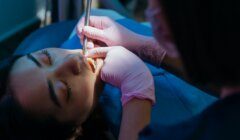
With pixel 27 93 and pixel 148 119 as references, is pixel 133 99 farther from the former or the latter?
pixel 27 93

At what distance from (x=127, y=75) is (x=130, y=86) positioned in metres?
0.03

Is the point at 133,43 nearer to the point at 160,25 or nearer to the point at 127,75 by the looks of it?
the point at 127,75

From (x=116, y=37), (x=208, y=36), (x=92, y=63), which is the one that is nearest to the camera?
(x=208, y=36)

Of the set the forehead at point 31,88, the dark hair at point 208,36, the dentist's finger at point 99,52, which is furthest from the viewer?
the dentist's finger at point 99,52

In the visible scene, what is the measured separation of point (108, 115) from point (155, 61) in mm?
205

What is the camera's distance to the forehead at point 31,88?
0.90m

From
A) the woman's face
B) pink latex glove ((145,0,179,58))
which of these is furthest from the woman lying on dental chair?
pink latex glove ((145,0,179,58))

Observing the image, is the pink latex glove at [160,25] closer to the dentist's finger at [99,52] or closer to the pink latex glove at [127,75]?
the pink latex glove at [127,75]

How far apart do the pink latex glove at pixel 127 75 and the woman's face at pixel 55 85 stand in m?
0.05

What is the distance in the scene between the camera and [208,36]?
0.50 meters

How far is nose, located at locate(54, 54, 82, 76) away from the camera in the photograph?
0.91 metres

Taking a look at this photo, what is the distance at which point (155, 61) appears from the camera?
1.11 meters

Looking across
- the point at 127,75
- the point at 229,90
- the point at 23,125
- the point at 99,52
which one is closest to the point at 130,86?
the point at 127,75

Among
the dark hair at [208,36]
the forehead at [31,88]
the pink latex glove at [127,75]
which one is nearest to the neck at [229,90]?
the dark hair at [208,36]
